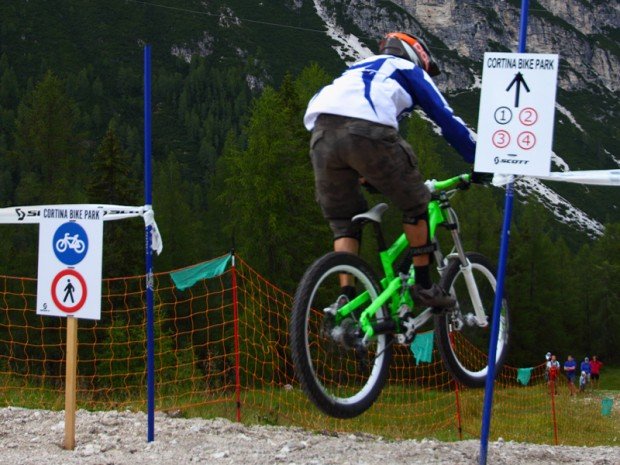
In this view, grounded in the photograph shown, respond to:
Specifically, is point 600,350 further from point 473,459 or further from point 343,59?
point 343,59

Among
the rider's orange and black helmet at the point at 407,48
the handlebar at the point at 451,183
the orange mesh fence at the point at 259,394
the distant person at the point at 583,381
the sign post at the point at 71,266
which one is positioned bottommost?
the distant person at the point at 583,381

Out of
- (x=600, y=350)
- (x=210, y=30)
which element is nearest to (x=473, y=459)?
(x=600, y=350)

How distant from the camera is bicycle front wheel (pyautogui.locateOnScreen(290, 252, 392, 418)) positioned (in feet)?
14.5

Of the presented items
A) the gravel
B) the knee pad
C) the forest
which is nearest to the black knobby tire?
the gravel

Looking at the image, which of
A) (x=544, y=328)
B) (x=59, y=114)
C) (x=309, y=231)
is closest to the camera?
(x=309, y=231)

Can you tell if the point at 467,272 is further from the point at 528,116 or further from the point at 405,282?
the point at 528,116

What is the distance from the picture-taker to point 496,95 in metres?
5.34

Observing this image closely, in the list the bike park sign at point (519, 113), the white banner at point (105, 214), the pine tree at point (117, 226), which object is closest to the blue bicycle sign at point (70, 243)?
the white banner at point (105, 214)

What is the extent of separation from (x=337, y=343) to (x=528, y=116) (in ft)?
6.80

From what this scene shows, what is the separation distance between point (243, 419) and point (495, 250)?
42256 millimetres

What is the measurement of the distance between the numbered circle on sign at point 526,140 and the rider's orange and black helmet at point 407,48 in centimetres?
81

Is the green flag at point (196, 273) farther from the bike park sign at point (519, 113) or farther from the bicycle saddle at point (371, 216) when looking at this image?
the bike park sign at point (519, 113)

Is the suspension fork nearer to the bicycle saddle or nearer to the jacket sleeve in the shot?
the jacket sleeve

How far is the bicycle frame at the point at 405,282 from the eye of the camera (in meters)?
4.58
